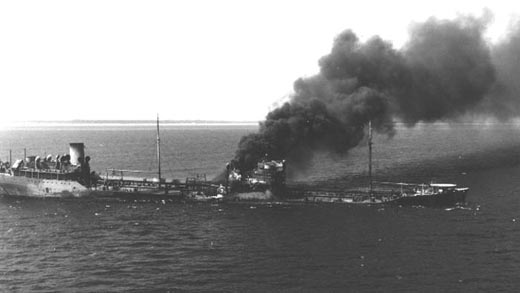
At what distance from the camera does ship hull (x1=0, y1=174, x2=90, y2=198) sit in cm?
10325

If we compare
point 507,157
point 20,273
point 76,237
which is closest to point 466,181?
point 507,157

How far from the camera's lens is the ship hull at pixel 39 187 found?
10325cm

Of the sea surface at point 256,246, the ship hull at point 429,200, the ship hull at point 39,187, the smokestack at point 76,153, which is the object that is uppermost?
the smokestack at point 76,153

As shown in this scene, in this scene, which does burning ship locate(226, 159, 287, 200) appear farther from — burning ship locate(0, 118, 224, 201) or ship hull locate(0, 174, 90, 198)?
ship hull locate(0, 174, 90, 198)

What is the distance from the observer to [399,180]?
411ft

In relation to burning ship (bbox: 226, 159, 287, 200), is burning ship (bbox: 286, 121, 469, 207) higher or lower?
lower

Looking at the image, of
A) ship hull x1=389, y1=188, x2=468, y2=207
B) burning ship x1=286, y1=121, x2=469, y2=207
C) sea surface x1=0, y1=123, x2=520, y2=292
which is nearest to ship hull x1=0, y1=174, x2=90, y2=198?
sea surface x1=0, y1=123, x2=520, y2=292

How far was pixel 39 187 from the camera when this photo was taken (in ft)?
347

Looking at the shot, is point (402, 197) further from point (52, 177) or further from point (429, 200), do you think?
point (52, 177)

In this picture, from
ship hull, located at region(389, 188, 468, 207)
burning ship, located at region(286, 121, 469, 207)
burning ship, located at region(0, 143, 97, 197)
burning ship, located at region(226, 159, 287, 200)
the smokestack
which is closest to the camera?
ship hull, located at region(389, 188, 468, 207)

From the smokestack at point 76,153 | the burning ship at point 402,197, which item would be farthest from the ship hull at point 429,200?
the smokestack at point 76,153

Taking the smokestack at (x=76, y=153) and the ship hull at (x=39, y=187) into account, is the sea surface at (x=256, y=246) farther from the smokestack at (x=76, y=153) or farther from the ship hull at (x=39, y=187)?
the smokestack at (x=76, y=153)

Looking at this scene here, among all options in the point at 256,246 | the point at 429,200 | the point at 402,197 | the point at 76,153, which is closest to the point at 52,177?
the point at 76,153

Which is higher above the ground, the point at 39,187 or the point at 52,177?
the point at 52,177
